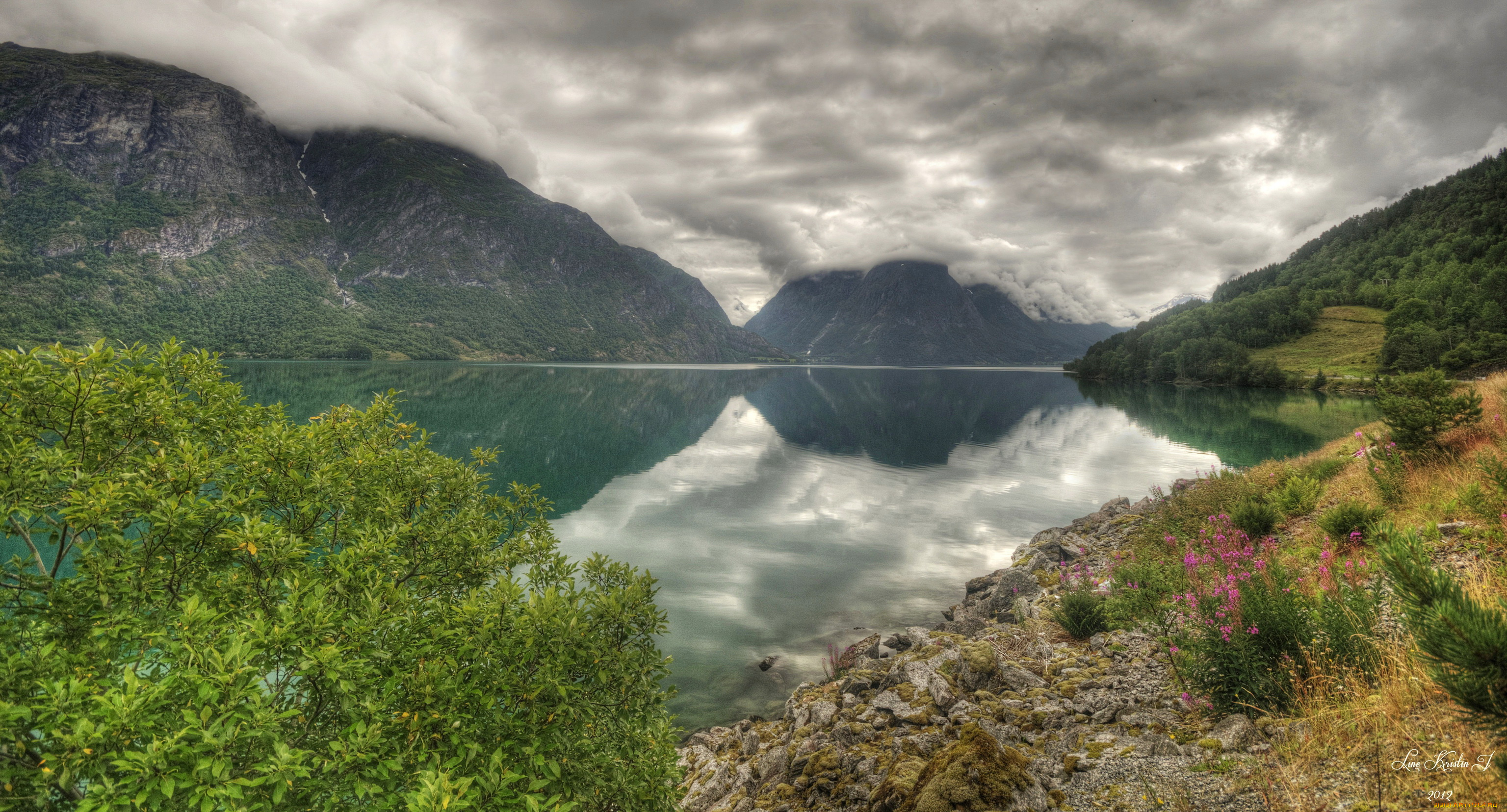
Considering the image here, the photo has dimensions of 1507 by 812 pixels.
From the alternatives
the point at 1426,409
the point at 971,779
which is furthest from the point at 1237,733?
the point at 1426,409

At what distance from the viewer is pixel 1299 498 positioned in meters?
15.8

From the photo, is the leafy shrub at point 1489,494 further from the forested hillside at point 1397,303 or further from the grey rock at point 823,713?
the forested hillside at point 1397,303

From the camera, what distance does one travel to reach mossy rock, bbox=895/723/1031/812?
21.6 ft

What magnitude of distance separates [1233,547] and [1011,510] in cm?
2264

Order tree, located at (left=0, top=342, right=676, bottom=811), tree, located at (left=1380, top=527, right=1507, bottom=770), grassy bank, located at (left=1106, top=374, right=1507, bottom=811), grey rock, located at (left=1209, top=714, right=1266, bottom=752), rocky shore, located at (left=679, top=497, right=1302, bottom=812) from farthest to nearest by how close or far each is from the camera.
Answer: rocky shore, located at (left=679, top=497, right=1302, bottom=812) < grey rock, located at (left=1209, top=714, right=1266, bottom=752) < grassy bank, located at (left=1106, top=374, right=1507, bottom=811) < tree, located at (left=0, top=342, right=676, bottom=811) < tree, located at (left=1380, top=527, right=1507, bottom=770)

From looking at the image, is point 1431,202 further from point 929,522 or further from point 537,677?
point 537,677

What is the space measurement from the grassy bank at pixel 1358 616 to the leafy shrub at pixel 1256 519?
3 centimetres

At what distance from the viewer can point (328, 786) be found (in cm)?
432

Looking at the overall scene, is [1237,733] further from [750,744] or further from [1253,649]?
[750,744]

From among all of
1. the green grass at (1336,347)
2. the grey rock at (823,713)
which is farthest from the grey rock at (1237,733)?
the green grass at (1336,347)

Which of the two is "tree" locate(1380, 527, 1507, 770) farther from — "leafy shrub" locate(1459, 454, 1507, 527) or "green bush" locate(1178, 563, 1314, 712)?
"leafy shrub" locate(1459, 454, 1507, 527)

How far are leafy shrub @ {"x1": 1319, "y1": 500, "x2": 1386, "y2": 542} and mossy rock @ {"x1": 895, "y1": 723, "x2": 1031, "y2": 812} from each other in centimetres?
975

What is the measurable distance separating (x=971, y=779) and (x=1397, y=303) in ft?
670

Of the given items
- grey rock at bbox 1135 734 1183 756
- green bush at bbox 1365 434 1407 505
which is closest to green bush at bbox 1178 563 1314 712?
grey rock at bbox 1135 734 1183 756
